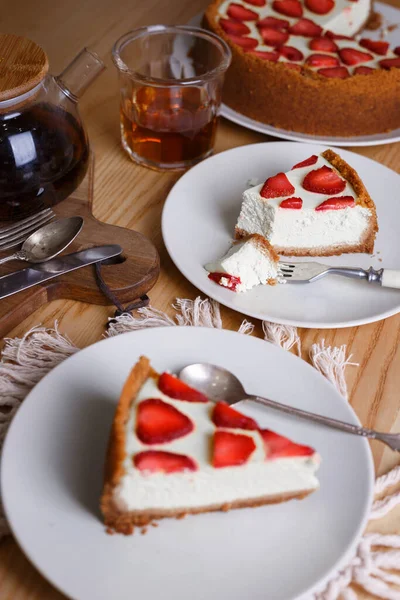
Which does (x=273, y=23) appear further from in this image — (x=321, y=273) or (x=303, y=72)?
(x=321, y=273)

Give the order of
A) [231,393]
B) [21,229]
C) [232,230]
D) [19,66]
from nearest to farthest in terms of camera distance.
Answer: [231,393], [19,66], [21,229], [232,230]

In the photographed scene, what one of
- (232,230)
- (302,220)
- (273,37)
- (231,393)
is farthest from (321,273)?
(273,37)

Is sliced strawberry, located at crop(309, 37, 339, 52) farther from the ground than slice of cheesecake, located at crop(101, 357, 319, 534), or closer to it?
farther from the ground

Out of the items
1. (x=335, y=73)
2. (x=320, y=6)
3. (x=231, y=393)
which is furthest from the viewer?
(x=320, y=6)

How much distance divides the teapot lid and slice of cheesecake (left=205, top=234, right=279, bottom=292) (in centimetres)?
46

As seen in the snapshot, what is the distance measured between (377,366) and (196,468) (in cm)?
49

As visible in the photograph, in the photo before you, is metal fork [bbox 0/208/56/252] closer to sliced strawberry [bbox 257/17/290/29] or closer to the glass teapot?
the glass teapot

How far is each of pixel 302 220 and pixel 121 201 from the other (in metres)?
0.42

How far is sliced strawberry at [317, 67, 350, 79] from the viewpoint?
170 centimetres

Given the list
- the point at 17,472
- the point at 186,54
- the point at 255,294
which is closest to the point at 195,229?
the point at 255,294

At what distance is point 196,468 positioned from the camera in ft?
2.95

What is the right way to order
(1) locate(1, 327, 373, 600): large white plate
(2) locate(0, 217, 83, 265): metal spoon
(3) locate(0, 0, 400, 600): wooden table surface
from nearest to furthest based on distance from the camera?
(1) locate(1, 327, 373, 600): large white plate, (3) locate(0, 0, 400, 600): wooden table surface, (2) locate(0, 217, 83, 265): metal spoon

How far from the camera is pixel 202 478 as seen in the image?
0.91m

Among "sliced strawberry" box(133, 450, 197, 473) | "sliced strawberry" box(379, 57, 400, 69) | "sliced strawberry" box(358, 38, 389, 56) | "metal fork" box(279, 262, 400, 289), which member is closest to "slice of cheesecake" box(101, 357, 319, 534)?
"sliced strawberry" box(133, 450, 197, 473)
